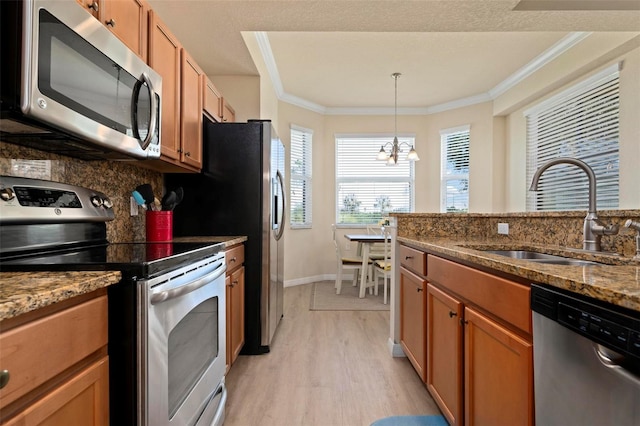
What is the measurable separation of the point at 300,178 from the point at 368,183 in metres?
1.22

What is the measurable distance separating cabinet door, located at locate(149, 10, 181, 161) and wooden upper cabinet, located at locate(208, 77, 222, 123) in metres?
0.46

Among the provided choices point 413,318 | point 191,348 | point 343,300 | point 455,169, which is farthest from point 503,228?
point 455,169

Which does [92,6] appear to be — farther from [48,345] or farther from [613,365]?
[613,365]

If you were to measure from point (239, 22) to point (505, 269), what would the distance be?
2.32 meters

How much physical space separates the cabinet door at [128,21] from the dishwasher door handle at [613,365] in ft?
6.24

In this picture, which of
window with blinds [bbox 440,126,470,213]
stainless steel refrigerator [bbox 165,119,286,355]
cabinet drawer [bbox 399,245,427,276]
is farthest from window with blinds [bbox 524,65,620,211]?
stainless steel refrigerator [bbox 165,119,286,355]

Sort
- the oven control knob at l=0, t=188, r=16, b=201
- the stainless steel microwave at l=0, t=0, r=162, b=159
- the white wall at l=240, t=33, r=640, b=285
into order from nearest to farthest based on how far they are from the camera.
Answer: the stainless steel microwave at l=0, t=0, r=162, b=159, the oven control knob at l=0, t=188, r=16, b=201, the white wall at l=240, t=33, r=640, b=285

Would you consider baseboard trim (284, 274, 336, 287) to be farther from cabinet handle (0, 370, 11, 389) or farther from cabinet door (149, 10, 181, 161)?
cabinet handle (0, 370, 11, 389)

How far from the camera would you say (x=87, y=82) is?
1.16 metres

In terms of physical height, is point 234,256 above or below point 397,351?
above

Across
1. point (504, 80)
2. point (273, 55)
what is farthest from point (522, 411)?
point (504, 80)

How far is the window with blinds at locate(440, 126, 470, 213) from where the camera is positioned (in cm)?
527

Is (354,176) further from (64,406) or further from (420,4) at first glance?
(64,406)

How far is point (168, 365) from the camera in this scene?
1154mm
